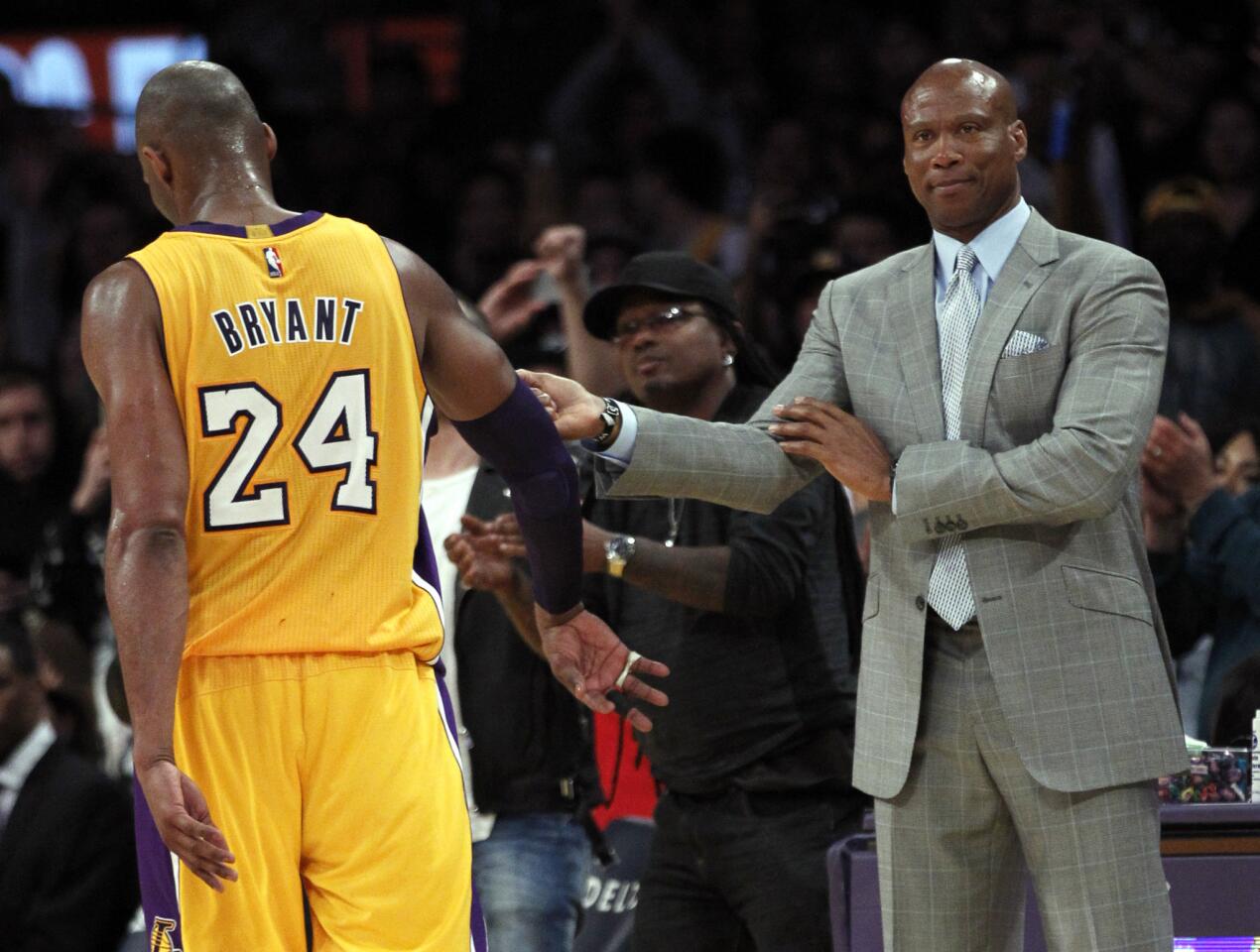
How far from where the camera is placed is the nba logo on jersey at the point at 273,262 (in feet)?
11.3

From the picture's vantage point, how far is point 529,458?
3.80 m

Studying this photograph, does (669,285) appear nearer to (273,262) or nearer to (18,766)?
(273,262)

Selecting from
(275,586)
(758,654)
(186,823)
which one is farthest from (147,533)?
(758,654)

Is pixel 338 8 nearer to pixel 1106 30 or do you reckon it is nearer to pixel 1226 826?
pixel 1106 30

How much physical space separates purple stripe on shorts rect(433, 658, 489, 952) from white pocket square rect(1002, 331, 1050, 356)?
3.99ft

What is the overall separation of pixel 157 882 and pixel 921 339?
5.71 ft

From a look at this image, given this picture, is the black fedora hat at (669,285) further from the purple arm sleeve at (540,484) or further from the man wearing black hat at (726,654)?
the purple arm sleeve at (540,484)

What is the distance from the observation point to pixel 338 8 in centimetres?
1133

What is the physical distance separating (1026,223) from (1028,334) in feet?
0.85

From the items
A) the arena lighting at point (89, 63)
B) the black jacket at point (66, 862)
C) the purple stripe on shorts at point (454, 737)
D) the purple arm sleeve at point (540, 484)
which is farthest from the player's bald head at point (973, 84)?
the arena lighting at point (89, 63)

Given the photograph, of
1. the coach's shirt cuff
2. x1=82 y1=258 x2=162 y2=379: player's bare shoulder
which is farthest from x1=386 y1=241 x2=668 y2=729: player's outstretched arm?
x1=82 y1=258 x2=162 y2=379: player's bare shoulder

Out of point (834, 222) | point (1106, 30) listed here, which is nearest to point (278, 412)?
point (834, 222)

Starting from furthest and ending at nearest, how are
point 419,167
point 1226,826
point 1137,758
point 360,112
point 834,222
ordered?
point 360,112
point 419,167
point 834,222
point 1226,826
point 1137,758

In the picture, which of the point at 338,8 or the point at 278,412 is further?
the point at 338,8
